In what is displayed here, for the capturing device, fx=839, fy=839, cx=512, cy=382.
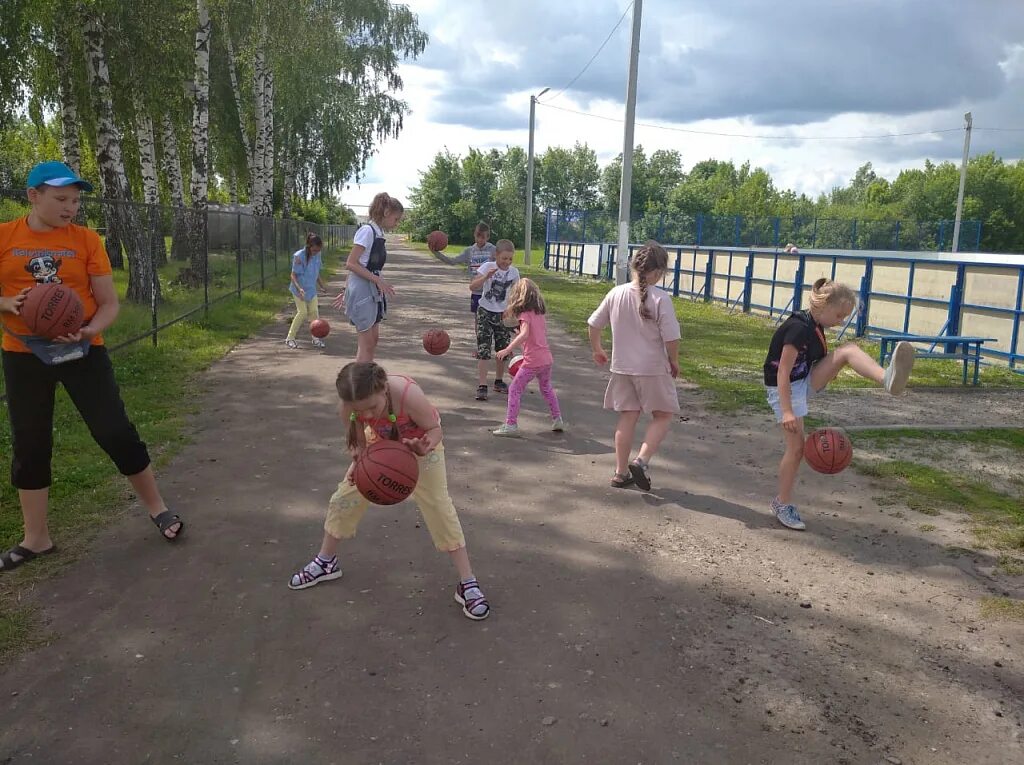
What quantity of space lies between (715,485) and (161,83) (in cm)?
1611

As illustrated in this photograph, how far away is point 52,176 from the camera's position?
4.18 metres

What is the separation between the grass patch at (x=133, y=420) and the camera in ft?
14.7

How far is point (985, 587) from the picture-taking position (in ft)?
15.3

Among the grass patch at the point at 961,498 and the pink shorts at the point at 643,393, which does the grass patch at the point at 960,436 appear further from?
the pink shorts at the point at 643,393

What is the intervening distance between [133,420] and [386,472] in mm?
4731

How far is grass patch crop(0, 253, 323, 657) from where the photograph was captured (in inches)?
176

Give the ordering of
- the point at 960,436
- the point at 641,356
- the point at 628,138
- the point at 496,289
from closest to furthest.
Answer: the point at 641,356 < the point at 960,436 < the point at 496,289 < the point at 628,138

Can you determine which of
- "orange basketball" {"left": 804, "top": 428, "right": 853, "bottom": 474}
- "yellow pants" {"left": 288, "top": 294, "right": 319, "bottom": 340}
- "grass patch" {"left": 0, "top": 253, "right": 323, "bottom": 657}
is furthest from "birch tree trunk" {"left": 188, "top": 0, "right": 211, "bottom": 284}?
"orange basketball" {"left": 804, "top": 428, "right": 853, "bottom": 474}

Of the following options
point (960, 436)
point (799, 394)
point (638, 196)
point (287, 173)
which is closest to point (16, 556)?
point (799, 394)

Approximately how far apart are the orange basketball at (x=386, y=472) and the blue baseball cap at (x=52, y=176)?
208 centimetres

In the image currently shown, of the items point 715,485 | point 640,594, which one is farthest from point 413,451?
point 715,485

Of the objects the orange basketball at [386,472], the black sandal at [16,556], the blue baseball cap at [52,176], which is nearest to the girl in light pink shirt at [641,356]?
the orange basketball at [386,472]

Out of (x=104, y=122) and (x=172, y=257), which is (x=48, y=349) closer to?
(x=104, y=122)

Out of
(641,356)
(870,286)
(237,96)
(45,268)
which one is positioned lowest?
(641,356)
